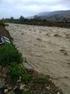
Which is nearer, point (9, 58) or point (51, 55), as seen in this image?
point (9, 58)

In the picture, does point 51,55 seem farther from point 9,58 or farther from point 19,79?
point 19,79

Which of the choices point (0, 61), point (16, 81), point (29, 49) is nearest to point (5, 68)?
point (0, 61)

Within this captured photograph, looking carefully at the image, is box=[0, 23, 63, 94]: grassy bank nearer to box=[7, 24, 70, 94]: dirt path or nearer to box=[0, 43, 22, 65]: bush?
box=[0, 43, 22, 65]: bush

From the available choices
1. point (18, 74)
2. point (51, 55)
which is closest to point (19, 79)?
point (18, 74)

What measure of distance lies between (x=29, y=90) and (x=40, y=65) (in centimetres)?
393

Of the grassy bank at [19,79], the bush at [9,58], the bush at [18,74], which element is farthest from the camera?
the bush at [9,58]

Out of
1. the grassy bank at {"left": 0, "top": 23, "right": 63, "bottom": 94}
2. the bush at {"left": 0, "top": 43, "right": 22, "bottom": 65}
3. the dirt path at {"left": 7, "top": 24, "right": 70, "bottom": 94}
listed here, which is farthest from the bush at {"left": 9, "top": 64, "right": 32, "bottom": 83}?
the dirt path at {"left": 7, "top": 24, "right": 70, "bottom": 94}

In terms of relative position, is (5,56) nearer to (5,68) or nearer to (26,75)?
(5,68)

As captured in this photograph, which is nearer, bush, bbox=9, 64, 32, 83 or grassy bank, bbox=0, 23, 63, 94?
grassy bank, bbox=0, 23, 63, 94

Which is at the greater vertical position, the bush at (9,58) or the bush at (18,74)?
the bush at (9,58)

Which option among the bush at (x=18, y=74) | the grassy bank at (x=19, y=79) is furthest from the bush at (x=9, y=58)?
the bush at (x=18, y=74)

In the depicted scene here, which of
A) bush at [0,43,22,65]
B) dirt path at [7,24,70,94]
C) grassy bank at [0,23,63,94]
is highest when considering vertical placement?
bush at [0,43,22,65]

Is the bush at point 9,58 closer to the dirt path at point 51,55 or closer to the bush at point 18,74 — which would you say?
the bush at point 18,74

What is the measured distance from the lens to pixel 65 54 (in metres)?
13.8
